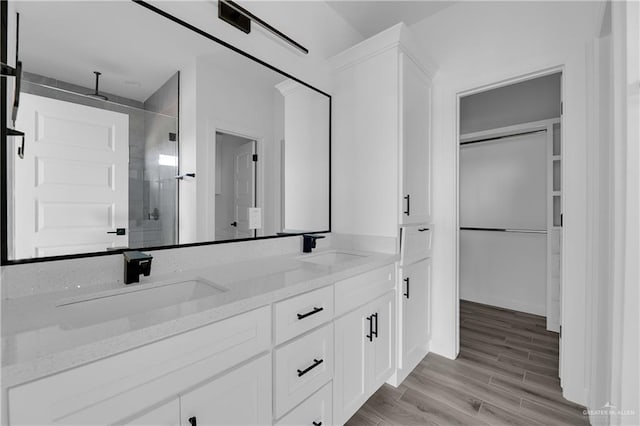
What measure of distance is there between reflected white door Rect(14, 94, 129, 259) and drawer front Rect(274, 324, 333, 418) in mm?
836

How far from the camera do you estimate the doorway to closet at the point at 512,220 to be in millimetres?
2699

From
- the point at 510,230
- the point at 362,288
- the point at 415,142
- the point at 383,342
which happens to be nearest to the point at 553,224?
the point at 510,230

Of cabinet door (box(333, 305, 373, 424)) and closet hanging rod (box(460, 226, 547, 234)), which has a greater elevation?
closet hanging rod (box(460, 226, 547, 234))

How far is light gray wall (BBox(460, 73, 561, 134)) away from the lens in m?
2.92

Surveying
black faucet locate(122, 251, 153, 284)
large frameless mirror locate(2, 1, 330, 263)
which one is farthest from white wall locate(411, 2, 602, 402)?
black faucet locate(122, 251, 153, 284)

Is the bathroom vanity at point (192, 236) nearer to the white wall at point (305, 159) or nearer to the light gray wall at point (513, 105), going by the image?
the white wall at point (305, 159)

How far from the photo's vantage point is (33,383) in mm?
583

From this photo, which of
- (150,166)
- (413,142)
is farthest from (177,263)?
(413,142)

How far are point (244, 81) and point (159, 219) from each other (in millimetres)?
919

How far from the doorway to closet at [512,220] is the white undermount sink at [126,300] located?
2.18m

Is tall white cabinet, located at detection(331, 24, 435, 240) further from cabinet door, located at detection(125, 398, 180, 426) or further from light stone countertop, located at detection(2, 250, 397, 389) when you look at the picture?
cabinet door, located at detection(125, 398, 180, 426)

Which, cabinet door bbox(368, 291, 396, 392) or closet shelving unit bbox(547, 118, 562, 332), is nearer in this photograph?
cabinet door bbox(368, 291, 396, 392)

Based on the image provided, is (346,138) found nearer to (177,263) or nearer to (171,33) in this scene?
(171,33)

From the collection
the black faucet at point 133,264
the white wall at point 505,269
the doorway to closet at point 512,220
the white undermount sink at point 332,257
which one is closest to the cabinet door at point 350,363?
the white undermount sink at point 332,257
